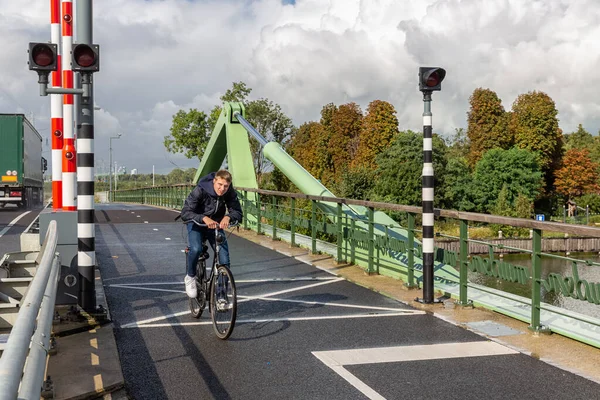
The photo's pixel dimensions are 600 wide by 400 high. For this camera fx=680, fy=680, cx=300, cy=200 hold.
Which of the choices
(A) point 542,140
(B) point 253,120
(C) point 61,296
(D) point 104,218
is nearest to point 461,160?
(A) point 542,140

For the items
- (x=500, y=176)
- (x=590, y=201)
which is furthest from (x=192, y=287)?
(x=590, y=201)

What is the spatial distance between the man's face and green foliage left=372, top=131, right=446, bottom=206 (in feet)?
181

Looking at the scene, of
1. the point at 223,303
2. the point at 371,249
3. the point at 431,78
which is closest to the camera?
the point at 223,303

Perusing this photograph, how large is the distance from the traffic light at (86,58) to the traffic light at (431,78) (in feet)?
11.6

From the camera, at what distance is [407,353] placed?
571 cm

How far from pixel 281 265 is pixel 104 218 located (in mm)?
14002

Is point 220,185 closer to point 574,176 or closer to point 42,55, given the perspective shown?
point 42,55

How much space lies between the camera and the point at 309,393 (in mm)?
4648

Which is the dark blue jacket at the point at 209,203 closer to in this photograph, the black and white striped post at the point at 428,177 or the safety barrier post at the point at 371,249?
the black and white striped post at the point at 428,177

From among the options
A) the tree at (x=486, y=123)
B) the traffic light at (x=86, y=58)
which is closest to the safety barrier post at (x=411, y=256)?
the traffic light at (x=86, y=58)

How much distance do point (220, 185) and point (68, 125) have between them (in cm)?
352

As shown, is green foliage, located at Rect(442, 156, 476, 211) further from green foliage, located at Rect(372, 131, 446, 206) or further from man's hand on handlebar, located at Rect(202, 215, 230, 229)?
man's hand on handlebar, located at Rect(202, 215, 230, 229)

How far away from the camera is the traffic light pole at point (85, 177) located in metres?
6.80

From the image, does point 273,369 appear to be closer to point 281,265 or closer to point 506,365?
point 506,365
